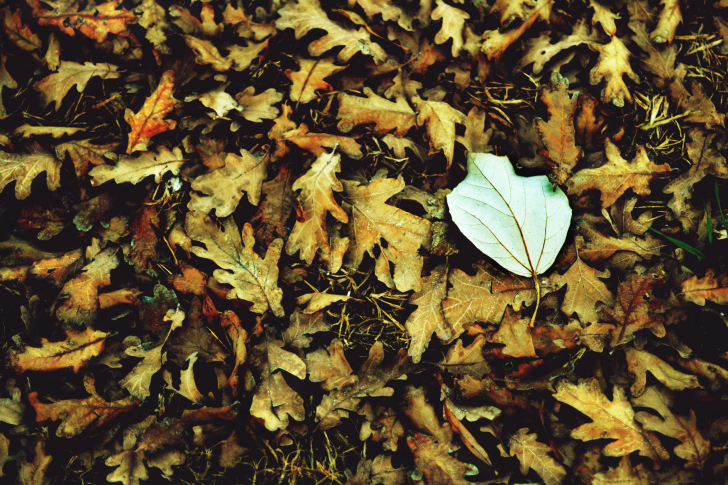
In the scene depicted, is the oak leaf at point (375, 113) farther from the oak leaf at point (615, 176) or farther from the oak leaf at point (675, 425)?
the oak leaf at point (675, 425)

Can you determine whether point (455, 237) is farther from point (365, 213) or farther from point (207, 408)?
point (207, 408)

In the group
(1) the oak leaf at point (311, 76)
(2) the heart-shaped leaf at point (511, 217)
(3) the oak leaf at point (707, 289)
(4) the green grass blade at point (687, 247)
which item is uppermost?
(1) the oak leaf at point (311, 76)

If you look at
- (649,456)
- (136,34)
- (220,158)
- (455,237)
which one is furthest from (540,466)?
(136,34)

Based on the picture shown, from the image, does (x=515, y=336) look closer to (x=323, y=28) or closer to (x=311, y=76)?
(x=311, y=76)

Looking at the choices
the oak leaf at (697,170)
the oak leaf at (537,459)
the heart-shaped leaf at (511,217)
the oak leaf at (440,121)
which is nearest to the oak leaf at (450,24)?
the oak leaf at (440,121)

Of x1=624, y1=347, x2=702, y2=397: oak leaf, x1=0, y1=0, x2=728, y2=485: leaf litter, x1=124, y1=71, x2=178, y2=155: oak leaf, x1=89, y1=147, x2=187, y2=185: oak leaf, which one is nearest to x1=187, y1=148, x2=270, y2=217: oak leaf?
x1=0, y1=0, x2=728, y2=485: leaf litter

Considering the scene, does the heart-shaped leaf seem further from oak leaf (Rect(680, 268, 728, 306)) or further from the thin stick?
oak leaf (Rect(680, 268, 728, 306))

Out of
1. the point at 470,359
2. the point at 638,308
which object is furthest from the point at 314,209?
the point at 638,308
